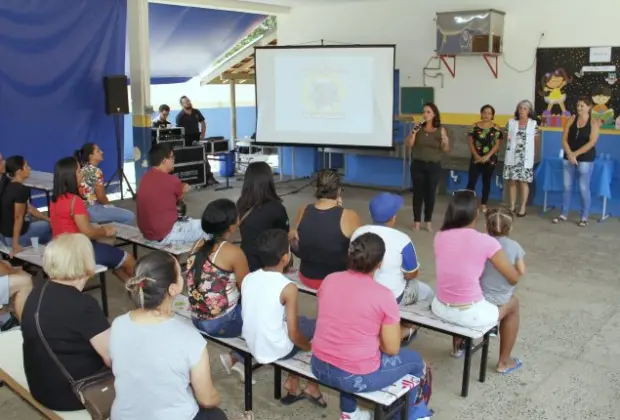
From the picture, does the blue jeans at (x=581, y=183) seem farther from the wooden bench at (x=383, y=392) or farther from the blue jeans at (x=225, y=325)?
the blue jeans at (x=225, y=325)

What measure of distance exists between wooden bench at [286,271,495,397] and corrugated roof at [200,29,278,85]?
8.68 meters

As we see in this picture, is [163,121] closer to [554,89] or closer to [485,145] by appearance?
[485,145]

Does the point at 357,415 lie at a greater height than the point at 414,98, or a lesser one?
lesser

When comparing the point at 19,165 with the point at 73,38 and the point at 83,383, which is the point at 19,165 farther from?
the point at 73,38

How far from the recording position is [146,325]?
6.73 ft

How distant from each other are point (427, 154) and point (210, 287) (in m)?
4.00

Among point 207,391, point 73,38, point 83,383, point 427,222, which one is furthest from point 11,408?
point 73,38

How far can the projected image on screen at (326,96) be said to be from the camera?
785 cm

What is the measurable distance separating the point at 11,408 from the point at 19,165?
2008 millimetres

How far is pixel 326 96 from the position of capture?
8.24m

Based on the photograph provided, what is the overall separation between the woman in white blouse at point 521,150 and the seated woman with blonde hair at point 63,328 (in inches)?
232

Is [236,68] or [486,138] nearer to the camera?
[486,138]

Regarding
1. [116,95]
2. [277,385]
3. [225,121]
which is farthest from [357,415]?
[225,121]

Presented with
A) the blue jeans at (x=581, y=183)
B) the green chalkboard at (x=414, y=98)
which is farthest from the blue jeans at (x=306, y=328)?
the green chalkboard at (x=414, y=98)
